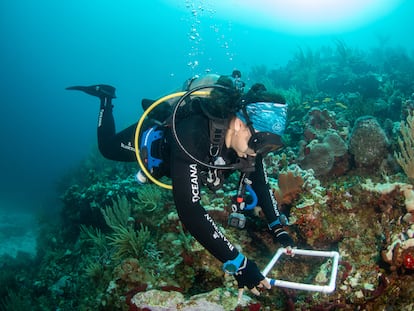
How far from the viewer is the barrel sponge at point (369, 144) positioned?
5.82 metres

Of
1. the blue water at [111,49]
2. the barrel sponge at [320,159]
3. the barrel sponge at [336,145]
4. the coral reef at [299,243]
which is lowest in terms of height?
the coral reef at [299,243]

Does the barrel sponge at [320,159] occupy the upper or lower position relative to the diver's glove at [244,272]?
upper

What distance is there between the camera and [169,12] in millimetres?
108312

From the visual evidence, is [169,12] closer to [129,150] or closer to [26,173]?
[26,173]

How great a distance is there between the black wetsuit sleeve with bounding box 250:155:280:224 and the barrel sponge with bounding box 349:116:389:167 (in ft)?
9.44

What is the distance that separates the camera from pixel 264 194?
13.4ft

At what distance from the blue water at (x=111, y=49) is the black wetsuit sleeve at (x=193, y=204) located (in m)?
74.9

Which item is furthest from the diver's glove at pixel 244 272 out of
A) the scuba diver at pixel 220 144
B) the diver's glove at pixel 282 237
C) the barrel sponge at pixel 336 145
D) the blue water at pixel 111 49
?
the blue water at pixel 111 49

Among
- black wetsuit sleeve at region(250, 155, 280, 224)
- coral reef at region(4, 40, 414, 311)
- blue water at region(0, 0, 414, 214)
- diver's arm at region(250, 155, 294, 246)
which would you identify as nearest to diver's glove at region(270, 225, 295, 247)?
diver's arm at region(250, 155, 294, 246)

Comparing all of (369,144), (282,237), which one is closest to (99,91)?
(282,237)

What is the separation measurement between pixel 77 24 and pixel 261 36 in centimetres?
7162

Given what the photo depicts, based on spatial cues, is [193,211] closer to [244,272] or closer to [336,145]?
[244,272]

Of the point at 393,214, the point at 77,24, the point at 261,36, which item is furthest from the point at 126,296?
the point at 77,24

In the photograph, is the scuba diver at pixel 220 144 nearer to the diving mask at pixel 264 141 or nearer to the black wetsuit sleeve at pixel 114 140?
the diving mask at pixel 264 141
